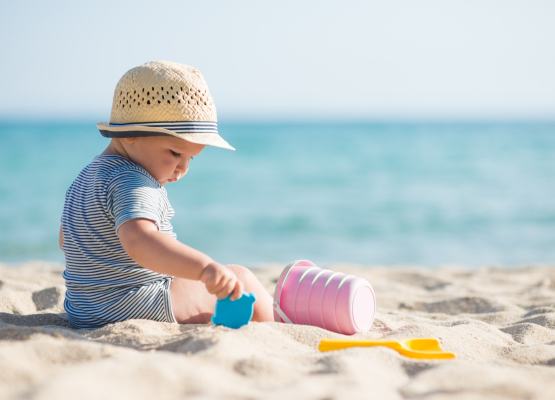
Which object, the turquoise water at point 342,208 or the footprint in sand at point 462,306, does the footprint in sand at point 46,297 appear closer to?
the footprint in sand at point 462,306

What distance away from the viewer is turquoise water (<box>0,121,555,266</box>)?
27.6 ft

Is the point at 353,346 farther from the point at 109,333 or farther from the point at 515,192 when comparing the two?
the point at 515,192

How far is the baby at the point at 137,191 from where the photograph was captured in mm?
2652

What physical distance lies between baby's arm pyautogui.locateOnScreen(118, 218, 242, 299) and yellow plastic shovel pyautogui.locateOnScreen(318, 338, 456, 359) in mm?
356

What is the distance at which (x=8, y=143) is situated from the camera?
29.0 metres

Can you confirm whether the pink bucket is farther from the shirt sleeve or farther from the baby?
the shirt sleeve

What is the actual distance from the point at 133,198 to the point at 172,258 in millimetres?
325

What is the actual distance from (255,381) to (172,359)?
23cm

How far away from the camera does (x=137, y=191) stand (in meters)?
2.56

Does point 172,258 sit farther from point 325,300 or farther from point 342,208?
point 342,208

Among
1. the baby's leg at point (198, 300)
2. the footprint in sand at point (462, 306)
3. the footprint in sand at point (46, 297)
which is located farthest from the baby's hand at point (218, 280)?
the footprint in sand at point (462, 306)

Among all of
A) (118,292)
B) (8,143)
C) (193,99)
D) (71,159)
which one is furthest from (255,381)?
(8,143)

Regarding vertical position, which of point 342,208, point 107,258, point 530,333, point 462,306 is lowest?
point 342,208

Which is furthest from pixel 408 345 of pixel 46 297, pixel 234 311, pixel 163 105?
pixel 46 297
